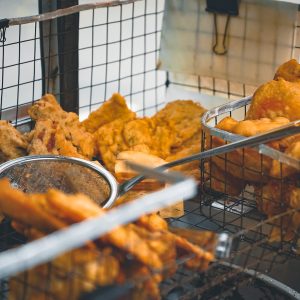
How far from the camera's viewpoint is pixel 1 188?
132cm

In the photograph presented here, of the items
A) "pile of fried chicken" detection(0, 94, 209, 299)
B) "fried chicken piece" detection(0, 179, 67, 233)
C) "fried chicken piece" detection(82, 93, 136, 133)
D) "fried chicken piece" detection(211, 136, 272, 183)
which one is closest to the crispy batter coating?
"fried chicken piece" detection(82, 93, 136, 133)

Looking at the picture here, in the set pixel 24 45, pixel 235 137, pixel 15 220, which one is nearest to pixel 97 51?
pixel 24 45

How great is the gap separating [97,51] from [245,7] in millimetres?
693

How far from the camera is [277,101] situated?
1.95 meters

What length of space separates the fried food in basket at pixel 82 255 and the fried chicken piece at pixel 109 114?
1152mm

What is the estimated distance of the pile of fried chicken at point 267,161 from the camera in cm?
174

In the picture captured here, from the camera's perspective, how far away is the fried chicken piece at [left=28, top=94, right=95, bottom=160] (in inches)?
87.1

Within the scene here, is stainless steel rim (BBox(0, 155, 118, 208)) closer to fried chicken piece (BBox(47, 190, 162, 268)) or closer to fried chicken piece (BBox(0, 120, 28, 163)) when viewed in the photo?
fried chicken piece (BBox(0, 120, 28, 163))

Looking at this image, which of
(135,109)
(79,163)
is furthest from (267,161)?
(135,109)

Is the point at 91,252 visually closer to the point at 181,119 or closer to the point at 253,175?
the point at 253,175

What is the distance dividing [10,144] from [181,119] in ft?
1.93

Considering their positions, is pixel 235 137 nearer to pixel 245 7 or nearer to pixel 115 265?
pixel 115 265

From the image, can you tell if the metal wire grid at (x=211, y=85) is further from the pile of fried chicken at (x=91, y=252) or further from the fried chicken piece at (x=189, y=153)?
the pile of fried chicken at (x=91, y=252)

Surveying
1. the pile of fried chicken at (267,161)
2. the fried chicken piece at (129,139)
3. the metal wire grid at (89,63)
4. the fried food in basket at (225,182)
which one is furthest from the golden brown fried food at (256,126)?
the metal wire grid at (89,63)
